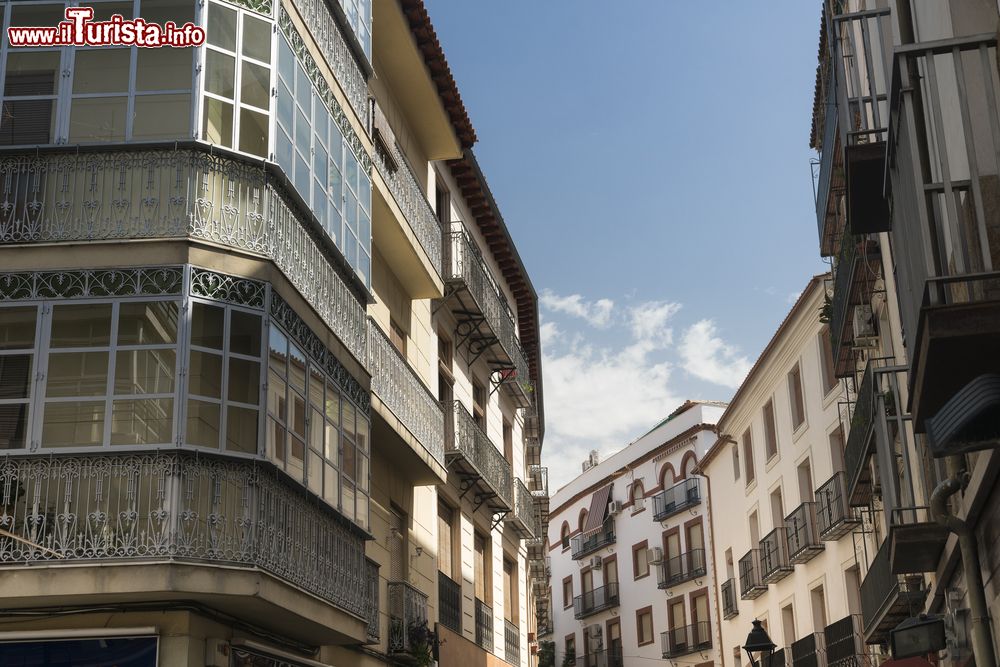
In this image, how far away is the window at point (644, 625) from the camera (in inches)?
2002

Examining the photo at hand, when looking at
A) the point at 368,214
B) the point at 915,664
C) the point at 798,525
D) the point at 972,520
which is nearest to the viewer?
the point at 972,520

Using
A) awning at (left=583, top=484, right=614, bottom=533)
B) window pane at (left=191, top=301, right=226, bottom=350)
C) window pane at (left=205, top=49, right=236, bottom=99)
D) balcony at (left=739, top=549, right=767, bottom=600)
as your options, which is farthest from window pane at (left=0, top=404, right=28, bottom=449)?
awning at (left=583, top=484, right=614, bottom=533)

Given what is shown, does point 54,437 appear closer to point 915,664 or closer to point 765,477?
point 915,664

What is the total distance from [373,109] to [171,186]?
18.9 feet

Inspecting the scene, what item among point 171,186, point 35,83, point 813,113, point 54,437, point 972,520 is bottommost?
point 972,520

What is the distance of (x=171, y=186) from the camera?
37.8 feet

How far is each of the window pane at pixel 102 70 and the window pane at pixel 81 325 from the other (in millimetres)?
2156

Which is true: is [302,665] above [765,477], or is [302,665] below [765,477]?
below

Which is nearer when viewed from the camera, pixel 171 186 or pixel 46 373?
pixel 46 373

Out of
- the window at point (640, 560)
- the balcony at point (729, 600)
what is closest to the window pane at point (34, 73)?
the balcony at point (729, 600)

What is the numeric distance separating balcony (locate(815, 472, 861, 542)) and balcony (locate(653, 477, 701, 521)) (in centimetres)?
1867

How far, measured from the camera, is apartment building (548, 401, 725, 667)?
4684cm

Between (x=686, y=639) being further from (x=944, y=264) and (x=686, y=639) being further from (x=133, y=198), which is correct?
(x=944, y=264)

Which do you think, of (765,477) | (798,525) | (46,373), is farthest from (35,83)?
(765,477)
